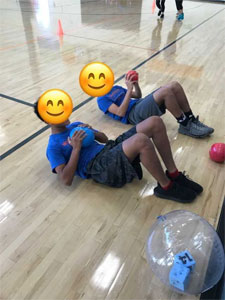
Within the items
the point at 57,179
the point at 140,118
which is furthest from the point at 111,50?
the point at 57,179

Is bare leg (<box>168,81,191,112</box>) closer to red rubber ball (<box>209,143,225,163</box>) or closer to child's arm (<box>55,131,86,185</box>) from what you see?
red rubber ball (<box>209,143,225,163</box>)

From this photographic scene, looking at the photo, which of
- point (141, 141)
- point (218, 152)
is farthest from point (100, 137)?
point (218, 152)

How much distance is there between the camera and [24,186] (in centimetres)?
138

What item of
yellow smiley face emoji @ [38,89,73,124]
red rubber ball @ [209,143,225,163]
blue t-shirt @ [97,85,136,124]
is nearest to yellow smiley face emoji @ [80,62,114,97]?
yellow smiley face emoji @ [38,89,73,124]

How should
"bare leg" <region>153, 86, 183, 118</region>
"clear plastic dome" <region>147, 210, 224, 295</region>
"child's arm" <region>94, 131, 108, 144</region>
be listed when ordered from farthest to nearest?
"bare leg" <region>153, 86, 183, 118</region>, "child's arm" <region>94, 131, 108, 144</region>, "clear plastic dome" <region>147, 210, 224, 295</region>

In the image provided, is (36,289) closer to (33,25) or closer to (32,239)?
(32,239)

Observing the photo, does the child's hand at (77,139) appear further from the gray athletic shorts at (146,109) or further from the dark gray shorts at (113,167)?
the gray athletic shorts at (146,109)

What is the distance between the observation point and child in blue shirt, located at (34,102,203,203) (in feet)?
3.96

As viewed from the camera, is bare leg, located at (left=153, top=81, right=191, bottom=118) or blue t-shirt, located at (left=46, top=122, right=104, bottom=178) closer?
blue t-shirt, located at (left=46, top=122, right=104, bottom=178)

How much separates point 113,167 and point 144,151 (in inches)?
7.0

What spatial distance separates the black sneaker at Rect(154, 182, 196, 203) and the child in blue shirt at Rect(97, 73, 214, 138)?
24.3 inches

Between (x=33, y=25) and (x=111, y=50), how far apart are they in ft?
7.36

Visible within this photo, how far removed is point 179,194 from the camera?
126 centimetres

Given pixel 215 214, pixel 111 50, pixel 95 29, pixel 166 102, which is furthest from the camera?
pixel 95 29
